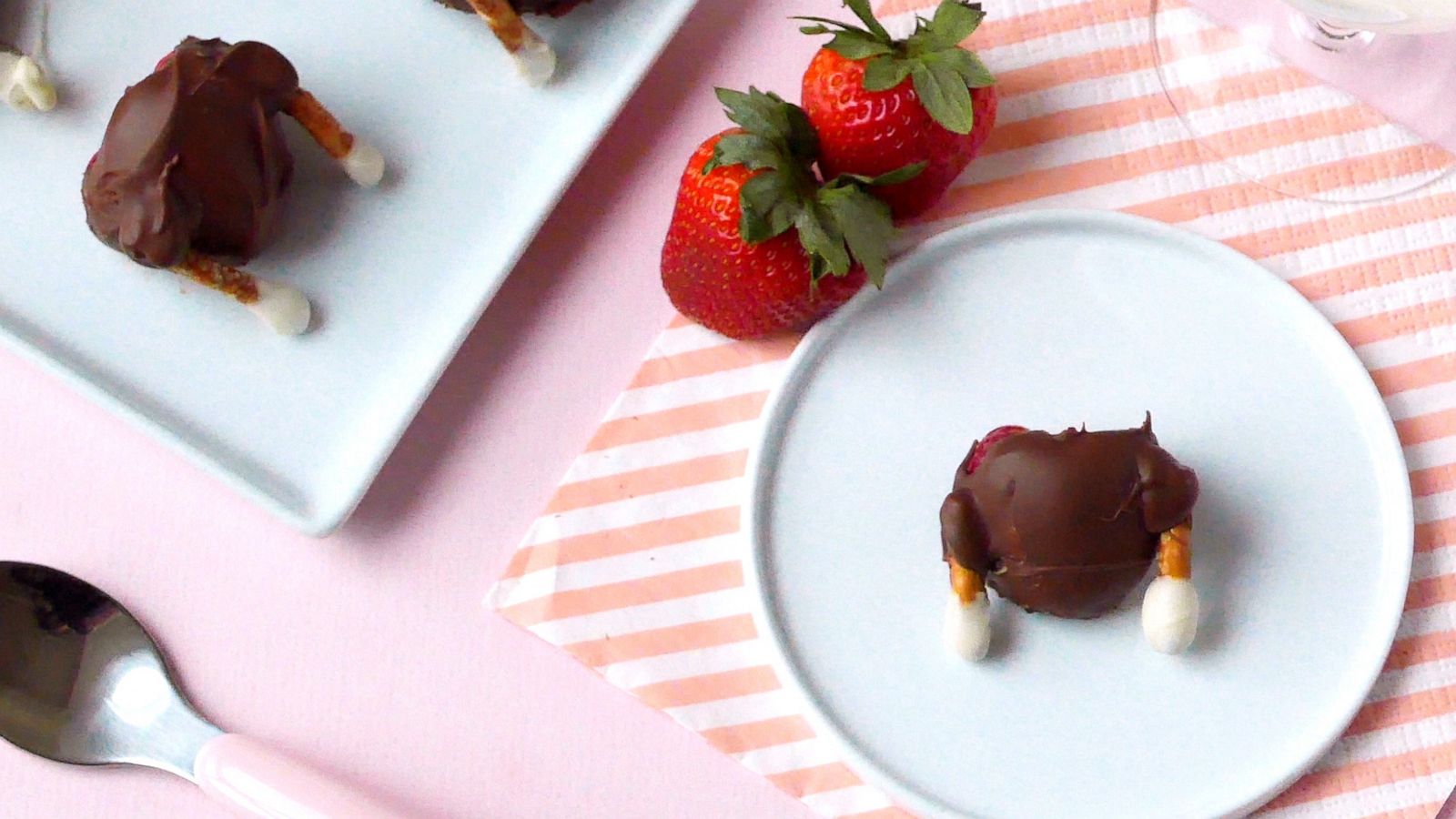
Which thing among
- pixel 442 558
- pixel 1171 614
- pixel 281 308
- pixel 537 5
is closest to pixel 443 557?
pixel 442 558

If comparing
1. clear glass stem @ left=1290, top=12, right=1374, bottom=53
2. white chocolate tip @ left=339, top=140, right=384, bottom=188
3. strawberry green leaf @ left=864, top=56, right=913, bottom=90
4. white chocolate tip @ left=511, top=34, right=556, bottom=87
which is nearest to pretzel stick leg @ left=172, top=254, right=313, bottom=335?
white chocolate tip @ left=339, top=140, right=384, bottom=188

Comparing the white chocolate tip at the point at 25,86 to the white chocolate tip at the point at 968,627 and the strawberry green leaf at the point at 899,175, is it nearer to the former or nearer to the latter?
the strawberry green leaf at the point at 899,175

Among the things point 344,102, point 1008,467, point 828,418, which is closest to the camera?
point 1008,467

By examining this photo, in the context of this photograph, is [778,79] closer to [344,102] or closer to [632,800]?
[344,102]

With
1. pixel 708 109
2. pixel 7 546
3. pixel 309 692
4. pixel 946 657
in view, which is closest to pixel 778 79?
pixel 708 109

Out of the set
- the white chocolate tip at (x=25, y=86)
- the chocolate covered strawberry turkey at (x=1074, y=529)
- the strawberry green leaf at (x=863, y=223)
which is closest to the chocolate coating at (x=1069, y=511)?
→ the chocolate covered strawberry turkey at (x=1074, y=529)

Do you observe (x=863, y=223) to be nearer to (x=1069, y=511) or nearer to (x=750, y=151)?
(x=750, y=151)

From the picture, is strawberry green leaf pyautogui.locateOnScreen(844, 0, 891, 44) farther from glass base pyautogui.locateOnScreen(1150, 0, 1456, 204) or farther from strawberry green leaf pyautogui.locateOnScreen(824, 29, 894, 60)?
glass base pyautogui.locateOnScreen(1150, 0, 1456, 204)
